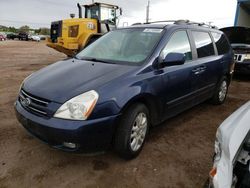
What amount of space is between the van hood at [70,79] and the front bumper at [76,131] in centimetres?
25

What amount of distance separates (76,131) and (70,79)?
700mm

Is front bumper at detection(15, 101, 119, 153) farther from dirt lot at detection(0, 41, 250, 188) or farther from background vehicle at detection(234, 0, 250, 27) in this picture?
background vehicle at detection(234, 0, 250, 27)

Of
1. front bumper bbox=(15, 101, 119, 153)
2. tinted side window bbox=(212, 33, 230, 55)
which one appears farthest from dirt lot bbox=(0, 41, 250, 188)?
A: tinted side window bbox=(212, 33, 230, 55)

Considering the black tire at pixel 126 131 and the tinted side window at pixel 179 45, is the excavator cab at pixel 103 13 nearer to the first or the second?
the tinted side window at pixel 179 45

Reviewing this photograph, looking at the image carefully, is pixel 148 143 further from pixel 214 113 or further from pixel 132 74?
pixel 214 113

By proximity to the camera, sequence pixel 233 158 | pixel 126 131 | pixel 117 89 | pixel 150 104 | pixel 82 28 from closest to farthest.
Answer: pixel 233 158, pixel 117 89, pixel 126 131, pixel 150 104, pixel 82 28

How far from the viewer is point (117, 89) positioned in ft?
8.48

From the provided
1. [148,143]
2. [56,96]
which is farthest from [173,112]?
[56,96]

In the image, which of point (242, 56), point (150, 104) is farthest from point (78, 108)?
point (242, 56)

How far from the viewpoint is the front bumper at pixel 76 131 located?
237 cm

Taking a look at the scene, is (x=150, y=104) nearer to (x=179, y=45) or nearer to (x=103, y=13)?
(x=179, y=45)

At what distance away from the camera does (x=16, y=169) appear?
270cm

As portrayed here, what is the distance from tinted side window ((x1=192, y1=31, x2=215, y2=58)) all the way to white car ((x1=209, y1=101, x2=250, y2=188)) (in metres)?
2.53

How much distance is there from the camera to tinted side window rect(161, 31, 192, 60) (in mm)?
3340
